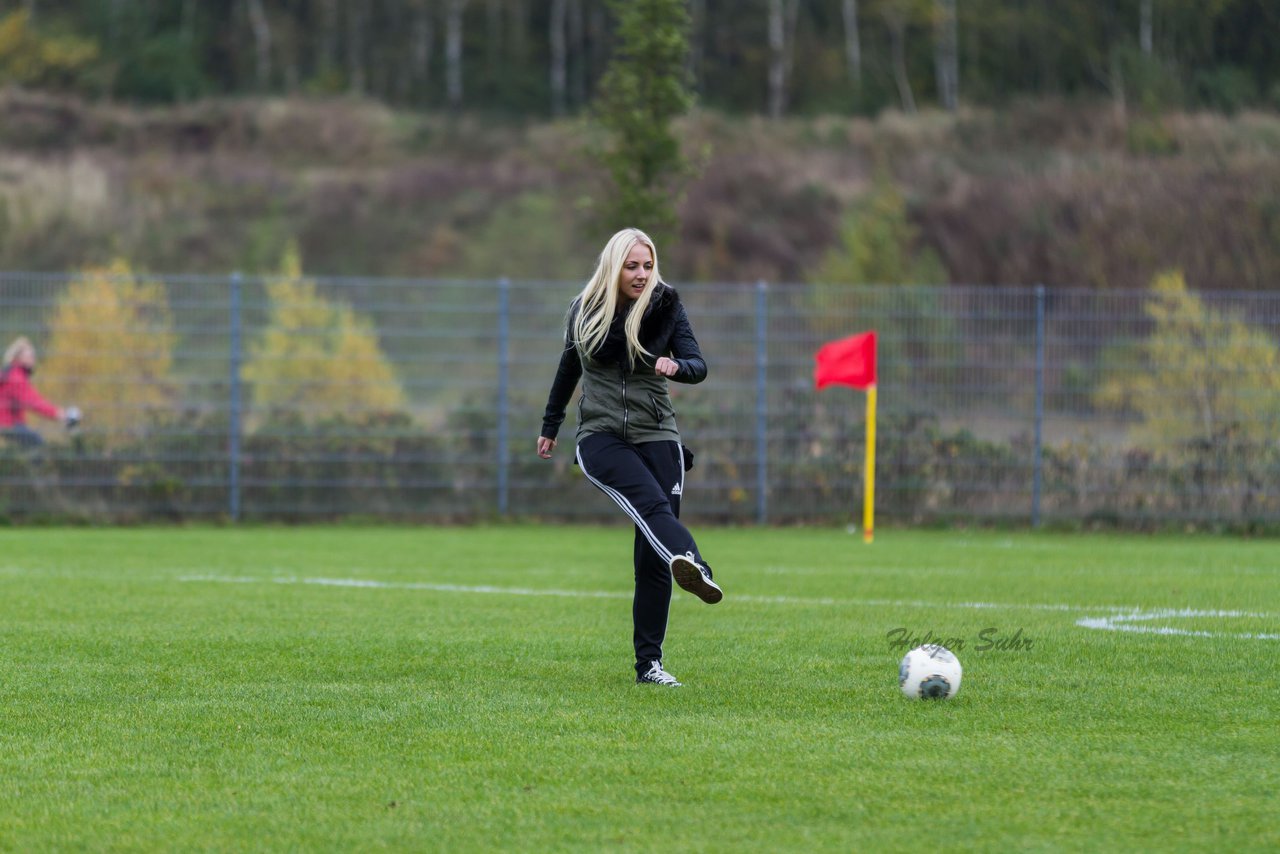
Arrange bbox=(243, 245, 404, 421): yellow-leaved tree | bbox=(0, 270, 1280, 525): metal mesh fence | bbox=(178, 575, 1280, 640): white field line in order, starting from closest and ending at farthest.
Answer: bbox=(178, 575, 1280, 640): white field line
bbox=(0, 270, 1280, 525): metal mesh fence
bbox=(243, 245, 404, 421): yellow-leaved tree

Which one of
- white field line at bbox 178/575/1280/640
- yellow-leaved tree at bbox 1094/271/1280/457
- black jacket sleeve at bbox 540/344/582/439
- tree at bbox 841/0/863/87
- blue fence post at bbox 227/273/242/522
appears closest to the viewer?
black jacket sleeve at bbox 540/344/582/439

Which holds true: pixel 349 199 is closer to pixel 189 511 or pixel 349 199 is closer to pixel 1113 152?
pixel 1113 152

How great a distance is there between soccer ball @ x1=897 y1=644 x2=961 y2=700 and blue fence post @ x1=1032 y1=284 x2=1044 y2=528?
465 inches

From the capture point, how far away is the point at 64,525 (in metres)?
17.8

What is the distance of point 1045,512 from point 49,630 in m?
11.8

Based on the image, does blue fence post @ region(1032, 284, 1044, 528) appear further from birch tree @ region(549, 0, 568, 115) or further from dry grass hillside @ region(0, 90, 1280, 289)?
birch tree @ region(549, 0, 568, 115)

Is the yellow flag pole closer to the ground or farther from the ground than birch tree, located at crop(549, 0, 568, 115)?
closer to the ground

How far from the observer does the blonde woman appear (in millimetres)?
6742

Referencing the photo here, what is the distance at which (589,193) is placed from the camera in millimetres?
31781

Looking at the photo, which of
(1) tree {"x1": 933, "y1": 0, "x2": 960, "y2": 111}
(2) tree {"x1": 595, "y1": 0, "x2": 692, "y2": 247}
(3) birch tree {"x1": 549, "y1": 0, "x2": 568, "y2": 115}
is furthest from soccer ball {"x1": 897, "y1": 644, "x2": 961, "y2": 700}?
(3) birch tree {"x1": 549, "y1": 0, "x2": 568, "y2": 115}

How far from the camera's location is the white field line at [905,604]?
8.57 metres

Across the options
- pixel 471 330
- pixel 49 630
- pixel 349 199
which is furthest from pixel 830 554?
pixel 349 199

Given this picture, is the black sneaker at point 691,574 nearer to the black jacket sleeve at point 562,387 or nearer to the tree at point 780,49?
the black jacket sleeve at point 562,387

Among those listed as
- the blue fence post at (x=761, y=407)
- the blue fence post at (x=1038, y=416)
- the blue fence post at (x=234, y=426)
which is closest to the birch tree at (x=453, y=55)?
the blue fence post at (x=234, y=426)
